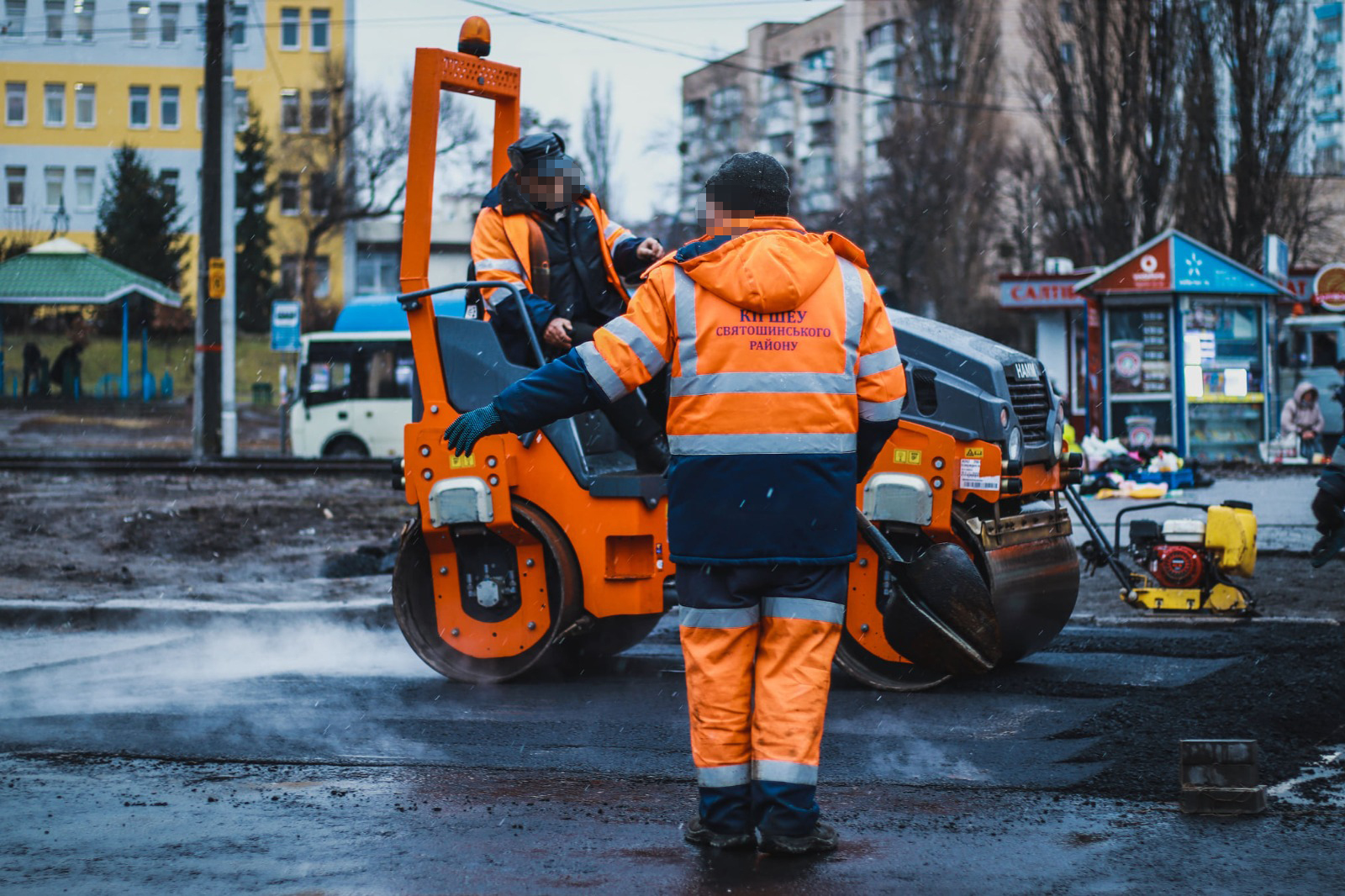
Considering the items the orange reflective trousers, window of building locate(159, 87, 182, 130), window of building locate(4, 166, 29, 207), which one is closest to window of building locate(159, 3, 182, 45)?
window of building locate(159, 87, 182, 130)

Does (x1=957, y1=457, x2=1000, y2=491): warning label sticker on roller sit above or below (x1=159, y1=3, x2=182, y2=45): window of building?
below

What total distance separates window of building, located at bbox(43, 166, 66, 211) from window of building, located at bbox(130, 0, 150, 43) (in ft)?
58.1

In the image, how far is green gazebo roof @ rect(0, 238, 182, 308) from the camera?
38375 millimetres

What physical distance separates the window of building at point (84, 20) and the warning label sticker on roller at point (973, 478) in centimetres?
2893

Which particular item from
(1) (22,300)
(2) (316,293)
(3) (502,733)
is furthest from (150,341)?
(3) (502,733)

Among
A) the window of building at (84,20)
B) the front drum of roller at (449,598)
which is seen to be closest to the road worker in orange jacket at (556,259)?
the front drum of roller at (449,598)

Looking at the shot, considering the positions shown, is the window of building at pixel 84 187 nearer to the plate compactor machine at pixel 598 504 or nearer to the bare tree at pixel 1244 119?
the bare tree at pixel 1244 119

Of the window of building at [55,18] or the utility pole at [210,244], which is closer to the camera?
the utility pole at [210,244]

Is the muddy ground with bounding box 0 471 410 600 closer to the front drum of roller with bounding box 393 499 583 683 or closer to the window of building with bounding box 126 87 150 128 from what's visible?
the front drum of roller with bounding box 393 499 583 683

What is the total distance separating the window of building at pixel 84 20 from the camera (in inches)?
1248

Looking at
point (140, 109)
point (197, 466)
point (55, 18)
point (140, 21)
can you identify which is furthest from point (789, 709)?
point (140, 109)

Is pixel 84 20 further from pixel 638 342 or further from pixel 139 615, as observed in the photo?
pixel 638 342

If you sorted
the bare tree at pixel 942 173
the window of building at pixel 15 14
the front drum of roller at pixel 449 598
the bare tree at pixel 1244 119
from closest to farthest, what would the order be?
the front drum of roller at pixel 449 598, the window of building at pixel 15 14, the bare tree at pixel 1244 119, the bare tree at pixel 942 173

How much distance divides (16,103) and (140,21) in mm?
12606
